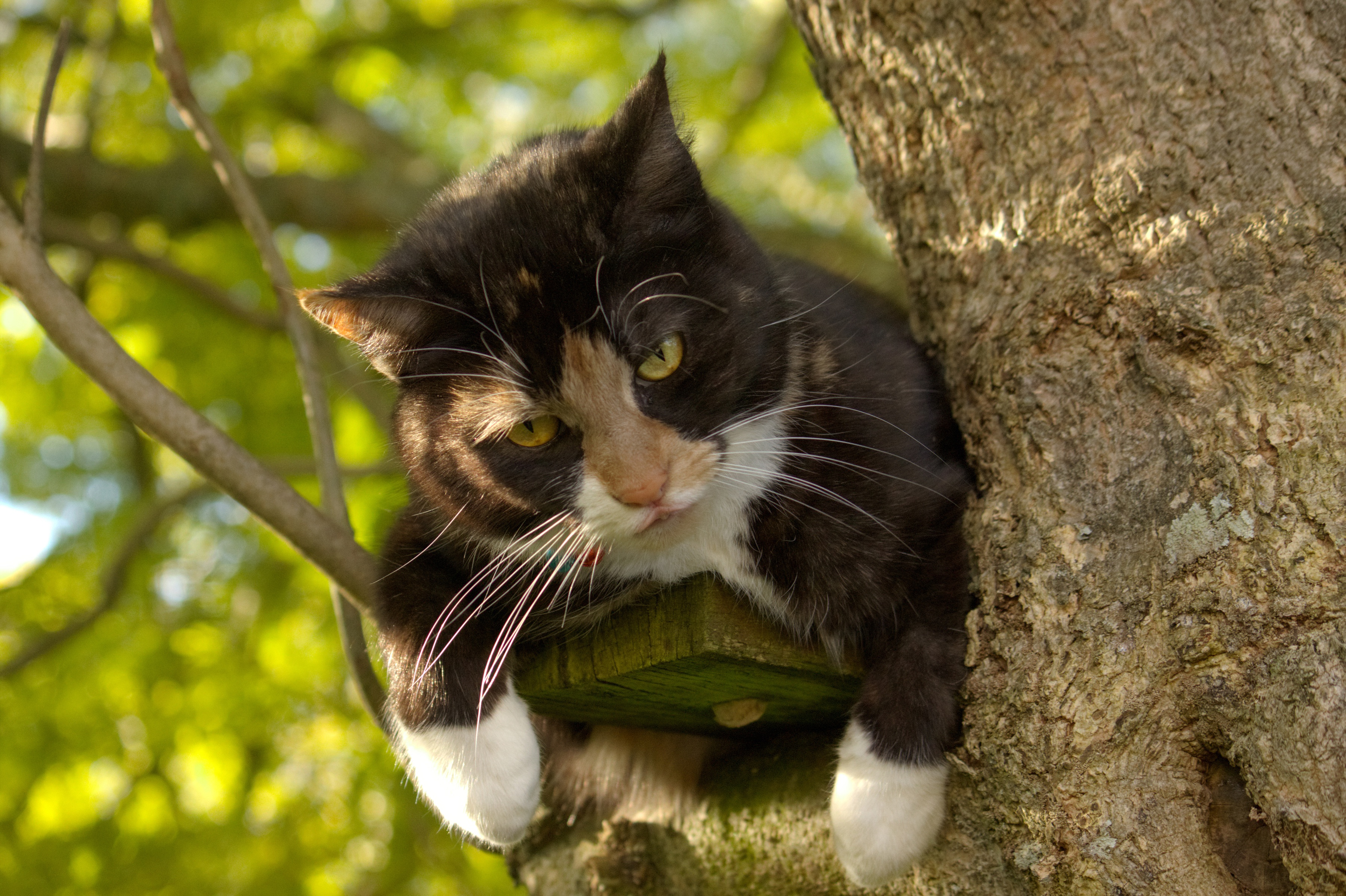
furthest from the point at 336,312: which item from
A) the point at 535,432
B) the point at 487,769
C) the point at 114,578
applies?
the point at 114,578

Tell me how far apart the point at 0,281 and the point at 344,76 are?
5.34 metres

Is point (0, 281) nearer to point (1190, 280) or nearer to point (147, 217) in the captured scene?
point (1190, 280)

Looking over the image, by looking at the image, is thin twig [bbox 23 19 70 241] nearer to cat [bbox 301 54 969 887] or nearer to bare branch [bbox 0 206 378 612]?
bare branch [bbox 0 206 378 612]

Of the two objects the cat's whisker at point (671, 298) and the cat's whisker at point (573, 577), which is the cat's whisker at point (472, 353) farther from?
the cat's whisker at point (573, 577)

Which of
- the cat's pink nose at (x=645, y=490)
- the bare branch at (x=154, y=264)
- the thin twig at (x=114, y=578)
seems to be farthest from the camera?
the bare branch at (x=154, y=264)

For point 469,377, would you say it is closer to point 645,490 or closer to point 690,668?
point 645,490

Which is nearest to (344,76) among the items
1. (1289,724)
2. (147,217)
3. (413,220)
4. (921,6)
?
(147,217)

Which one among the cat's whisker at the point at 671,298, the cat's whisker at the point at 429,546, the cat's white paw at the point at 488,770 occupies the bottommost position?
the cat's white paw at the point at 488,770

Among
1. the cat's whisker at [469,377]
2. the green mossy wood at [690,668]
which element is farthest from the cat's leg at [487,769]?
the cat's whisker at [469,377]

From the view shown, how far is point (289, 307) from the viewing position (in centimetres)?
252

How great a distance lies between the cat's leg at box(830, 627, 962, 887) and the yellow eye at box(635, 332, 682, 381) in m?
0.66

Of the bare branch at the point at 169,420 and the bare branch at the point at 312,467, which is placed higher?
the bare branch at the point at 169,420

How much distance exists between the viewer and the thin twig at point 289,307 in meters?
2.40

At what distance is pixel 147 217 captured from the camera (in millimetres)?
4516
